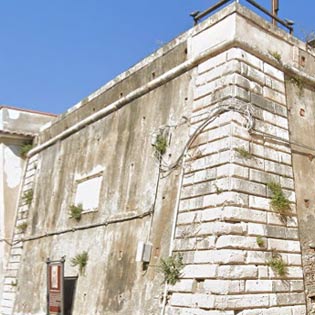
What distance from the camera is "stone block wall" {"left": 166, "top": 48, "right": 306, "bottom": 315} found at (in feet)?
19.8

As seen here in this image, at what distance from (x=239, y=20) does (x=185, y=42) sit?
3.73 feet

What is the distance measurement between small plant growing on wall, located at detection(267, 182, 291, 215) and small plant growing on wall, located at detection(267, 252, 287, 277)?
23.9 inches

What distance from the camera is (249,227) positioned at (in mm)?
6281

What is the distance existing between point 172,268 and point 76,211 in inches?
146

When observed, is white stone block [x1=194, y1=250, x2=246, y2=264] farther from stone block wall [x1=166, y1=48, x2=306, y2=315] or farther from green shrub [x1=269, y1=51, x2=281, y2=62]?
green shrub [x1=269, y1=51, x2=281, y2=62]

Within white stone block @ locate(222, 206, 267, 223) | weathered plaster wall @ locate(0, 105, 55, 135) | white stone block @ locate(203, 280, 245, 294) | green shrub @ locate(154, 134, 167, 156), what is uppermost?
weathered plaster wall @ locate(0, 105, 55, 135)

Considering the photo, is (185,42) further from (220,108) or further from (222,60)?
(220,108)

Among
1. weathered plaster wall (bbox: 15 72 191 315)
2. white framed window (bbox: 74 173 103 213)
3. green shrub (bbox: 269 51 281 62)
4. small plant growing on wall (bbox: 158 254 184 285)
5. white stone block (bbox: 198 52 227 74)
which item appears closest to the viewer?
small plant growing on wall (bbox: 158 254 184 285)

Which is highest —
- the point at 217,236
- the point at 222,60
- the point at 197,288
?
the point at 222,60

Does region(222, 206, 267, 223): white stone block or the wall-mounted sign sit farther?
the wall-mounted sign

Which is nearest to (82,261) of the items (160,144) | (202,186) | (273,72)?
(160,144)

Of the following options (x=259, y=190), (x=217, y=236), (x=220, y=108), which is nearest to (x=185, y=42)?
(x=220, y=108)

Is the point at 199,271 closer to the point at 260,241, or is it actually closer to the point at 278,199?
the point at 260,241

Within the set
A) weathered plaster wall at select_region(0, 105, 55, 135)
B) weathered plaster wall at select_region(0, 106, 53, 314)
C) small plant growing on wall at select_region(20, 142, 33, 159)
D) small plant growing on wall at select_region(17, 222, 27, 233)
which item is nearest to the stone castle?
small plant growing on wall at select_region(17, 222, 27, 233)
